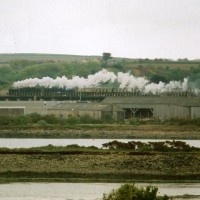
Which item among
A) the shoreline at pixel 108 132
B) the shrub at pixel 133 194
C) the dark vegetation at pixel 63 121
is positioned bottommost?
the shoreline at pixel 108 132

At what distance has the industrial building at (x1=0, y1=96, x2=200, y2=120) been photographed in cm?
10494

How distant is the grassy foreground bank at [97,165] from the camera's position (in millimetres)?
47344

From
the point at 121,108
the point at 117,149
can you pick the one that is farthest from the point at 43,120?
the point at 117,149

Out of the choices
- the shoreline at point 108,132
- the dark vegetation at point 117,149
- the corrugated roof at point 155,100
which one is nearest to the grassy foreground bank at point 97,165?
the dark vegetation at point 117,149

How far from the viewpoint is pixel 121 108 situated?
4291 inches

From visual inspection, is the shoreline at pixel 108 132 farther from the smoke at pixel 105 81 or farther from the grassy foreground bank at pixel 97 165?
the smoke at pixel 105 81

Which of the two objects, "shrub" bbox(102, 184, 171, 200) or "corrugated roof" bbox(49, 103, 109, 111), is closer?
"shrub" bbox(102, 184, 171, 200)

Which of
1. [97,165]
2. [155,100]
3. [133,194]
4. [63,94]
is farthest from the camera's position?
[63,94]

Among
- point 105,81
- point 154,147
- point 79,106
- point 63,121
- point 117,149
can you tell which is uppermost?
point 105,81

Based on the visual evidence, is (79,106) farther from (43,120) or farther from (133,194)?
(133,194)

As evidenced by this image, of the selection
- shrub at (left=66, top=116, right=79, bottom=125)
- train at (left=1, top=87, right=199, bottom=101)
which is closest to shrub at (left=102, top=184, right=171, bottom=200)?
shrub at (left=66, top=116, right=79, bottom=125)

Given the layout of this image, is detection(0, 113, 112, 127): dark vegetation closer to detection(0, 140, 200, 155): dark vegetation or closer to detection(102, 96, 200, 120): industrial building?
detection(102, 96, 200, 120): industrial building

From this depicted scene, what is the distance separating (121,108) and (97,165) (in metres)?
59.8

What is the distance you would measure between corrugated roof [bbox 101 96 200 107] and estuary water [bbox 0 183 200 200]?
5944 centimetres
